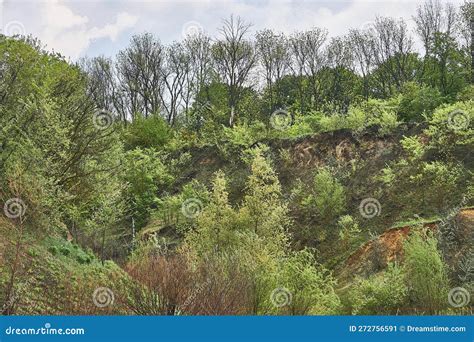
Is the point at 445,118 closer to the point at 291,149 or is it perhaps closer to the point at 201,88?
the point at 291,149

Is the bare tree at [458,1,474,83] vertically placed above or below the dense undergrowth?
above

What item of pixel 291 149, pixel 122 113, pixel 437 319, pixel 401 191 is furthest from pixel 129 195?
pixel 437 319

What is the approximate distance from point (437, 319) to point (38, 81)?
2067 centimetres
